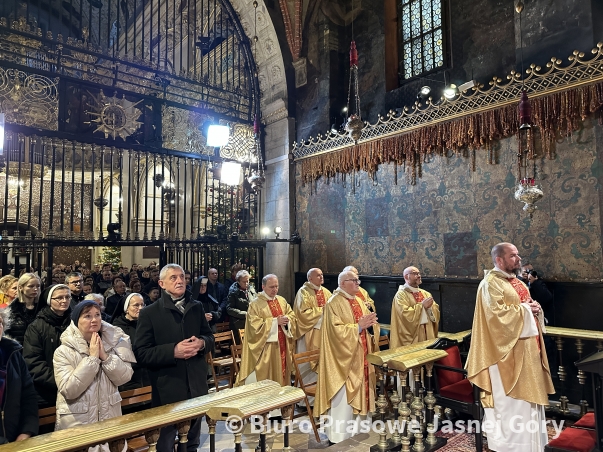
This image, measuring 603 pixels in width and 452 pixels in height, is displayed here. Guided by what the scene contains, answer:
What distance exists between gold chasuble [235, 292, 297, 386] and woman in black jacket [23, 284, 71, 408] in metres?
2.69

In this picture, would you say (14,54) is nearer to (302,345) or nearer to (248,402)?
(302,345)

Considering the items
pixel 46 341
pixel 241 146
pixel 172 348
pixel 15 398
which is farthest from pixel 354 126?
pixel 15 398

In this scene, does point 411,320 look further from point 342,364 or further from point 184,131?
point 184,131

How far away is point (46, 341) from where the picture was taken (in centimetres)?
389

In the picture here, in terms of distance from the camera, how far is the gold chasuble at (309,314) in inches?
279

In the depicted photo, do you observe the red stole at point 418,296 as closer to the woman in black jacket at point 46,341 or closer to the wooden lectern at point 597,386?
the wooden lectern at point 597,386

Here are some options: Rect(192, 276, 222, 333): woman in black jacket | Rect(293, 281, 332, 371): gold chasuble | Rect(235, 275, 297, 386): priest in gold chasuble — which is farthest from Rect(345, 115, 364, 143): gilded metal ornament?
Rect(192, 276, 222, 333): woman in black jacket

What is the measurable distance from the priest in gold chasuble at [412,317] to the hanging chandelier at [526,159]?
6.53 feet

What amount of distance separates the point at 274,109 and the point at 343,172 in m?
3.05

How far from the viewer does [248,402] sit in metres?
3.19

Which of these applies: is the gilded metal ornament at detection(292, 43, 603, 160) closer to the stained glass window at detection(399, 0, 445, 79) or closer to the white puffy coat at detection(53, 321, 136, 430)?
the stained glass window at detection(399, 0, 445, 79)

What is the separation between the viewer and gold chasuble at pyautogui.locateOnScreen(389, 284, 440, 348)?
21.8 ft

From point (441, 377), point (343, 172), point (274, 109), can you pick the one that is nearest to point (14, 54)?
point (274, 109)

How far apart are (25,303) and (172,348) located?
227 centimetres
